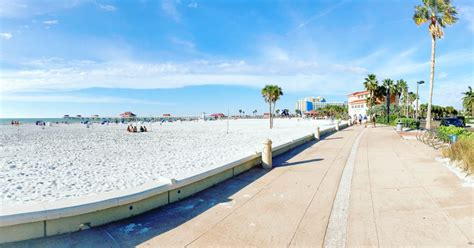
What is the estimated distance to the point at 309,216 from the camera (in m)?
4.09

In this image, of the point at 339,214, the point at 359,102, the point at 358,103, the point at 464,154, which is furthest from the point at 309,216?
the point at 358,103

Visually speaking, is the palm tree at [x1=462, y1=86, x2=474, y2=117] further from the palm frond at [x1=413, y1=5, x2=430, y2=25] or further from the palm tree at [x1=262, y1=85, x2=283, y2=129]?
the palm frond at [x1=413, y1=5, x2=430, y2=25]

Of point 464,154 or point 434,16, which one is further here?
point 434,16

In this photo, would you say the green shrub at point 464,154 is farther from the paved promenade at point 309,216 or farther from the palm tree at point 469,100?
the palm tree at point 469,100

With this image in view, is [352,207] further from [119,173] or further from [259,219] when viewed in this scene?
[119,173]

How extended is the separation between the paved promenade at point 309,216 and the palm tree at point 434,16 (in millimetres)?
16412

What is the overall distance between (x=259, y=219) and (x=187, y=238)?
3.70 ft

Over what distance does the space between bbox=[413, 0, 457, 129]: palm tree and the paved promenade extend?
16.4 meters

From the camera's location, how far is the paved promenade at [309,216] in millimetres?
3295

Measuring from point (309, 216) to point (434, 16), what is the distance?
21159mm

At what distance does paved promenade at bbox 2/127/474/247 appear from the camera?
Result: 10.8 ft

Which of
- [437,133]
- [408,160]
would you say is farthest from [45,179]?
[437,133]

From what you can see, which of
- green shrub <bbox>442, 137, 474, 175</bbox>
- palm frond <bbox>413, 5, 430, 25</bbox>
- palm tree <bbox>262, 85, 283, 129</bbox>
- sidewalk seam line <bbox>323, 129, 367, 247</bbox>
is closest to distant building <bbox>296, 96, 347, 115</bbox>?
palm tree <bbox>262, 85, 283, 129</bbox>

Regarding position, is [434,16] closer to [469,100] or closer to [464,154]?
[464,154]
